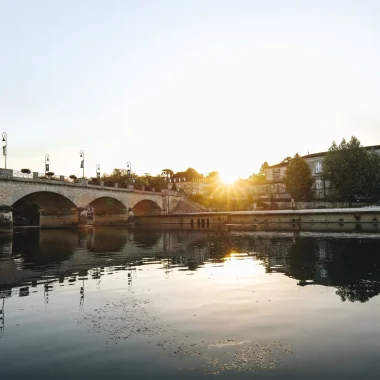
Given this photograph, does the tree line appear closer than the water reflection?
No

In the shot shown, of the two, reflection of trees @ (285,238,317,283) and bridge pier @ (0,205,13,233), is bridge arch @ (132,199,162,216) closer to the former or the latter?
bridge pier @ (0,205,13,233)

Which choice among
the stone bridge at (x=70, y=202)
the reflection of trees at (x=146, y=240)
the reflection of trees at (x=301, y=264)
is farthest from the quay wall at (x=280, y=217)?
the reflection of trees at (x=301, y=264)

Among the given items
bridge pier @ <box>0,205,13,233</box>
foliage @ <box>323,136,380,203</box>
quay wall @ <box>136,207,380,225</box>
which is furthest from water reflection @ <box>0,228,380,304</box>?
foliage @ <box>323,136,380,203</box>

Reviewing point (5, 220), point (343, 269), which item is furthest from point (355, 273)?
point (5, 220)

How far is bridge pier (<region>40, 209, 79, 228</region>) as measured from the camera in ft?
252

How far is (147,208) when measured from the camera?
Answer: 366 feet

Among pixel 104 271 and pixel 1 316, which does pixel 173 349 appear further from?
pixel 104 271

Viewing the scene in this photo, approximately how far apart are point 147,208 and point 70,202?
132 ft

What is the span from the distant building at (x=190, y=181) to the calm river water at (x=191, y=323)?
6427 inches

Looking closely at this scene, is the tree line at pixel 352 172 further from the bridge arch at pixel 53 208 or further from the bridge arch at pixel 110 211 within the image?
the bridge arch at pixel 53 208

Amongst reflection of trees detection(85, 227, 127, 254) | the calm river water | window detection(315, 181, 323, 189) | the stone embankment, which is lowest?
the calm river water

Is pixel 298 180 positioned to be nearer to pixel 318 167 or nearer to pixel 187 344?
pixel 318 167

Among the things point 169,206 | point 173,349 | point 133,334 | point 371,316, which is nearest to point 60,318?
point 133,334

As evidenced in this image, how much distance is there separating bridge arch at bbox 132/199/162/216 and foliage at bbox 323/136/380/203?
148ft
